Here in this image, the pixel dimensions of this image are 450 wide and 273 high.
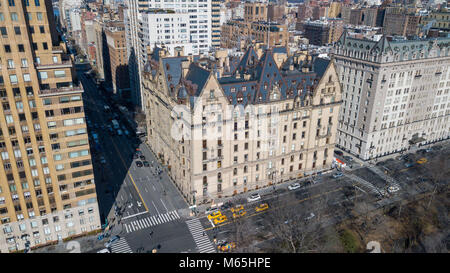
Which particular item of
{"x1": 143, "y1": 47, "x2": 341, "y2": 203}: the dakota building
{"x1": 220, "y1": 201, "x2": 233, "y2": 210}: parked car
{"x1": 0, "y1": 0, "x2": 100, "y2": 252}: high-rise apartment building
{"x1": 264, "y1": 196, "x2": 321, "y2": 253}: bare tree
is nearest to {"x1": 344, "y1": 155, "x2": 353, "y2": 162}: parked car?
{"x1": 143, "y1": 47, "x2": 341, "y2": 203}: the dakota building

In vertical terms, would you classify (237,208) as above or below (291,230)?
below

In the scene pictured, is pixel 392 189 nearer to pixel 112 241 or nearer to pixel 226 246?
pixel 226 246

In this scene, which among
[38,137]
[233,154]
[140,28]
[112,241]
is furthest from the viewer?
[140,28]

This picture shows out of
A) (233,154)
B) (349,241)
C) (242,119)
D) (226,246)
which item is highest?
(242,119)

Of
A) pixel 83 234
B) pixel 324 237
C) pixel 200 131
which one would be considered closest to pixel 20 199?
pixel 83 234

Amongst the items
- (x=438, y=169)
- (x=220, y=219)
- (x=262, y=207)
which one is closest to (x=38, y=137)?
(x=220, y=219)

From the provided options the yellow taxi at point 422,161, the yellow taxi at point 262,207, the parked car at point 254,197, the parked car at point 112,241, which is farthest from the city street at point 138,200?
the yellow taxi at point 422,161

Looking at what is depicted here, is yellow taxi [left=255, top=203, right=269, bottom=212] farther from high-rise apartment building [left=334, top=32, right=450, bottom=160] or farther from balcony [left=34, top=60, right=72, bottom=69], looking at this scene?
balcony [left=34, top=60, right=72, bottom=69]

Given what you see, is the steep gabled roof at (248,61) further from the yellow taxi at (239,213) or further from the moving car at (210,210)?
the yellow taxi at (239,213)
